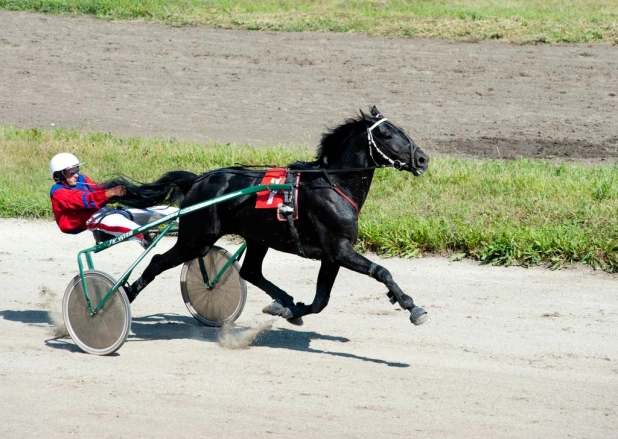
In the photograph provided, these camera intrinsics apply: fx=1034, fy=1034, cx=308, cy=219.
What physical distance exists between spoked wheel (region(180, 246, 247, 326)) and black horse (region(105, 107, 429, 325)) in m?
0.34

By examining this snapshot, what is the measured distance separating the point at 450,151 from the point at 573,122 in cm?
240

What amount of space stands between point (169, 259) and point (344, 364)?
1.56m

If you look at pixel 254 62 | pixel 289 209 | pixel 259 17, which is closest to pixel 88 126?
pixel 254 62

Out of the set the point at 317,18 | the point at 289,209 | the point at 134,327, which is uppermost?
the point at 317,18

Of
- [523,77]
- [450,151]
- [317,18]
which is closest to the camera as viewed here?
[450,151]

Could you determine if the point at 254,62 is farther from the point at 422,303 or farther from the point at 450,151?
the point at 422,303

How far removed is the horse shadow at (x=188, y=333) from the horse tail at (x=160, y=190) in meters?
1.00

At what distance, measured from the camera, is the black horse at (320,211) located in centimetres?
713

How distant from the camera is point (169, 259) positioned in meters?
7.69

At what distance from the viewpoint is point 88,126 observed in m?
15.8

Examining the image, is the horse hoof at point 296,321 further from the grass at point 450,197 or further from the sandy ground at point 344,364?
the grass at point 450,197

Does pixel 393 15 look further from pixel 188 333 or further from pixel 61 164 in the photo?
pixel 61 164

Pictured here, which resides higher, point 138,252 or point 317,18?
point 317,18

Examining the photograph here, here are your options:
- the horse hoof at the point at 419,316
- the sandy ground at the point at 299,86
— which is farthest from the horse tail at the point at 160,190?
the sandy ground at the point at 299,86
